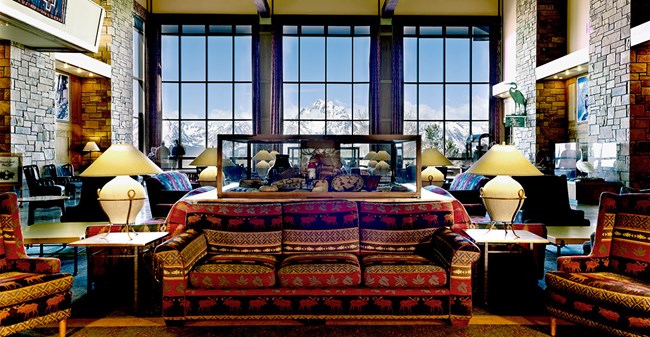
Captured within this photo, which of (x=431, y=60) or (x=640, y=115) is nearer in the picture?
(x=640, y=115)

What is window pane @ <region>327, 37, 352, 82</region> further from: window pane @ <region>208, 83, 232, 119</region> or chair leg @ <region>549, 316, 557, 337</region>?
chair leg @ <region>549, 316, 557, 337</region>

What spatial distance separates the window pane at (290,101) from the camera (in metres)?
15.3

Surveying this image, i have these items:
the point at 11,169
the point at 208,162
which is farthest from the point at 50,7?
the point at 208,162

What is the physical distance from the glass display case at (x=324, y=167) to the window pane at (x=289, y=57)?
11401 mm

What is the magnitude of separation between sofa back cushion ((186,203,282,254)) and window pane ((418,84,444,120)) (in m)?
12.2

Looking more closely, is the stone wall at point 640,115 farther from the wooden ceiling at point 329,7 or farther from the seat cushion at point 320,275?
the seat cushion at point 320,275

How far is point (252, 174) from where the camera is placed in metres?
4.28

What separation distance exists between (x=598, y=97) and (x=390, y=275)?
8.17m

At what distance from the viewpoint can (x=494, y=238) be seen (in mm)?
3680

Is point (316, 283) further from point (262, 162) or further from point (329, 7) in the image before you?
point (329, 7)

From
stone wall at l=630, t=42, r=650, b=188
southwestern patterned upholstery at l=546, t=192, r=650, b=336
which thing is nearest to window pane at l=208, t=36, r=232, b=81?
stone wall at l=630, t=42, r=650, b=188

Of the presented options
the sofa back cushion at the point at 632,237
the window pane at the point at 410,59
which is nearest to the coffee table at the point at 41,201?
the sofa back cushion at the point at 632,237

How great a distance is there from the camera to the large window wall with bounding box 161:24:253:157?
15195 mm

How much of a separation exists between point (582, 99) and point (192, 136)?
10846 millimetres
